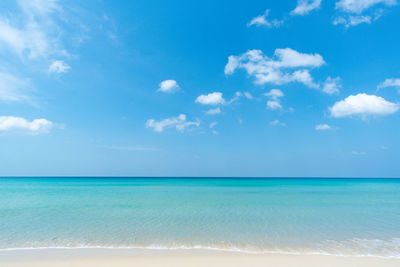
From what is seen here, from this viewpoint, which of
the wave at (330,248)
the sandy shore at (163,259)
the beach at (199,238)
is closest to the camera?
the sandy shore at (163,259)

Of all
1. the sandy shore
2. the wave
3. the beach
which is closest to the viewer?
the sandy shore

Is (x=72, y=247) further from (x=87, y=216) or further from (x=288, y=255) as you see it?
(x=288, y=255)

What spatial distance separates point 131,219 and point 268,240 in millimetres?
7252

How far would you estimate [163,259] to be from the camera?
6543 millimetres

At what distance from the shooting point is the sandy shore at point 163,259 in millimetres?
6180

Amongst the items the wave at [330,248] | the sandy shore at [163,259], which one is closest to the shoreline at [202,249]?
the wave at [330,248]

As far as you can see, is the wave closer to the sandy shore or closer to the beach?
the beach

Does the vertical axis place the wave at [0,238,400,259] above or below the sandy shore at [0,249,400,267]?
below

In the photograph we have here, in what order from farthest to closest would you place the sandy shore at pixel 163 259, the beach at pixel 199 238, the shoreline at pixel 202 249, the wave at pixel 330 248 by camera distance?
1. the wave at pixel 330 248
2. the shoreline at pixel 202 249
3. the beach at pixel 199 238
4. the sandy shore at pixel 163 259

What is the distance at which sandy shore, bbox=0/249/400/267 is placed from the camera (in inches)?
243

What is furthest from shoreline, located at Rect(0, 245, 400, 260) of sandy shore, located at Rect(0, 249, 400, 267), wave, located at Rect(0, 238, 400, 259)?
sandy shore, located at Rect(0, 249, 400, 267)

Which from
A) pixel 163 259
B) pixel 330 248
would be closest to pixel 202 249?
pixel 163 259

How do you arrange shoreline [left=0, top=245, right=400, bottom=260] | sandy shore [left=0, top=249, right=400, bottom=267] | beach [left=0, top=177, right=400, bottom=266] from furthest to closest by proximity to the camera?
shoreline [left=0, top=245, right=400, bottom=260] → beach [left=0, top=177, right=400, bottom=266] → sandy shore [left=0, top=249, right=400, bottom=267]

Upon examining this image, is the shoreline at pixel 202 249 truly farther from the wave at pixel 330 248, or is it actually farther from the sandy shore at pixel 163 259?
the sandy shore at pixel 163 259
